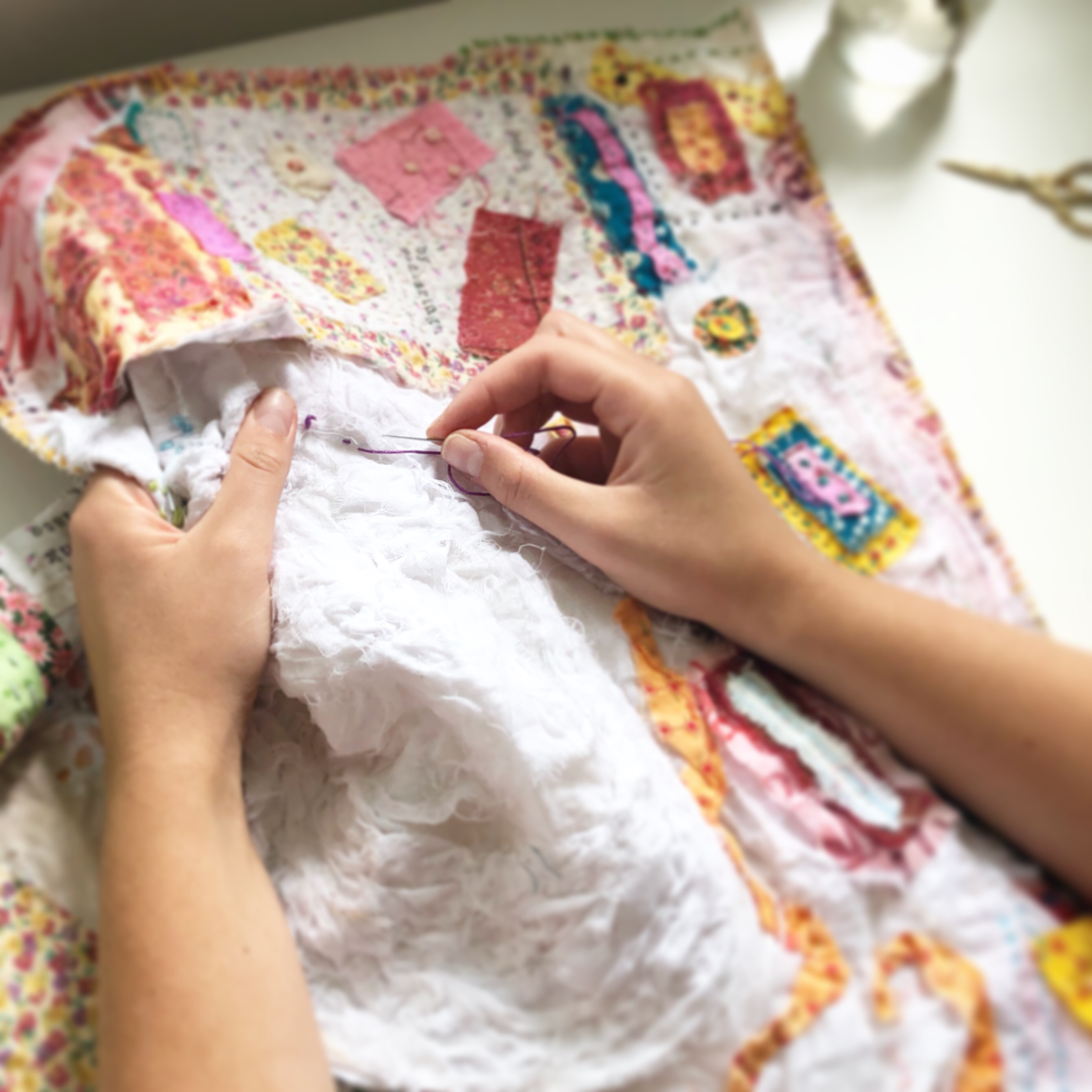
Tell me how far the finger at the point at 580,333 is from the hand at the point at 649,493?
0.04 meters

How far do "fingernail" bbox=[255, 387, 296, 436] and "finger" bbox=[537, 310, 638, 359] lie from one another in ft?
0.90

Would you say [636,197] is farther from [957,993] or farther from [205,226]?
[957,993]

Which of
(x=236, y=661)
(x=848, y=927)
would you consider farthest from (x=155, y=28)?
(x=848, y=927)

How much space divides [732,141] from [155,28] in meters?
0.82

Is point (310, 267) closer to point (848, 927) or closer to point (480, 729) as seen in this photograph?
point (480, 729)

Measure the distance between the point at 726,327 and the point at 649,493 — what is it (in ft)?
1.30

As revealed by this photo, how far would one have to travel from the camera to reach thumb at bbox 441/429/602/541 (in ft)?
2.33

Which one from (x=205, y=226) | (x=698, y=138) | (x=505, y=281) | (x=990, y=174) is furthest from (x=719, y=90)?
(x=205, y=226)

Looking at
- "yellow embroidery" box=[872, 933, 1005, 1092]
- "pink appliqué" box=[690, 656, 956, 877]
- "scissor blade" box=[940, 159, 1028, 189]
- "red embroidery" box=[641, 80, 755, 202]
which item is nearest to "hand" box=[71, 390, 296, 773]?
"pink appliqué" box=[690, 656, 956, 877]

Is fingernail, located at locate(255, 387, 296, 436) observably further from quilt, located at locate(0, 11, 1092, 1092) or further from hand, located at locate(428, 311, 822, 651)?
hand, located at locate(428, 311, 822, 651)

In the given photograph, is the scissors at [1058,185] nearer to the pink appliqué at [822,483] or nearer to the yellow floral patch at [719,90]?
the yellow floral patch at [719,90]

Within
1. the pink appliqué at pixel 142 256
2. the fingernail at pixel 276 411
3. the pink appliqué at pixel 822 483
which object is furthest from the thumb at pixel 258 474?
the pink appliqué at pixel 822 483

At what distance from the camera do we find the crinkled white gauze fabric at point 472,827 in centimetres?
58

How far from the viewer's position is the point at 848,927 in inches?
24.1
